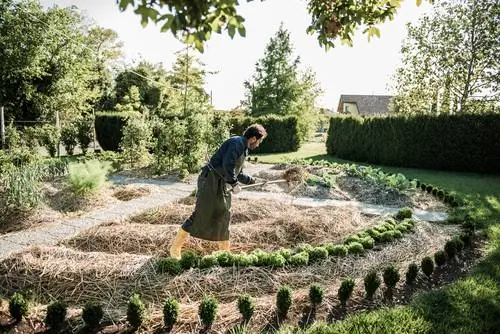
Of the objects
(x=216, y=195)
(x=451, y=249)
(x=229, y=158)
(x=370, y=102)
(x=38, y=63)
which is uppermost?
(x=370, y=102)

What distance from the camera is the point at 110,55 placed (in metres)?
47.1

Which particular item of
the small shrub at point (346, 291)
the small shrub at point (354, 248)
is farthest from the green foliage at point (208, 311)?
the small shrub at point (354, 248)

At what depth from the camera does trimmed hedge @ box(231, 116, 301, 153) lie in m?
22.2

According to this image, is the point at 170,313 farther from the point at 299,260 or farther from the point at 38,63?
the point at 38,63

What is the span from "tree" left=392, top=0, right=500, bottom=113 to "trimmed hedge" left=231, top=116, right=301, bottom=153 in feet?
24.9

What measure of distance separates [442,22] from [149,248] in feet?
72.1

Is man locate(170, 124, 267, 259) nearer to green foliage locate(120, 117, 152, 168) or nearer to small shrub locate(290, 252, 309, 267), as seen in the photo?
small shrub locate(290, 252, 309, 267)

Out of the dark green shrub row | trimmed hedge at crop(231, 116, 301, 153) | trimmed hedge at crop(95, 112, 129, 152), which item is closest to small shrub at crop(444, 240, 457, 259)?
the dark green shrub row

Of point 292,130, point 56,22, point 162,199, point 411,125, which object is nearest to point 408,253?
point 162,199

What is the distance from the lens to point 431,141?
51.8 ft

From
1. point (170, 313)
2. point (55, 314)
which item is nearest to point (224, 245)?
point (170, 313)

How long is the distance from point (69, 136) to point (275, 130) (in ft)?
34.6

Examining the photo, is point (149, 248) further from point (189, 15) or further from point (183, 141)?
point (183, 141)

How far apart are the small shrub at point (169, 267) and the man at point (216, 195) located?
1.85 feet
